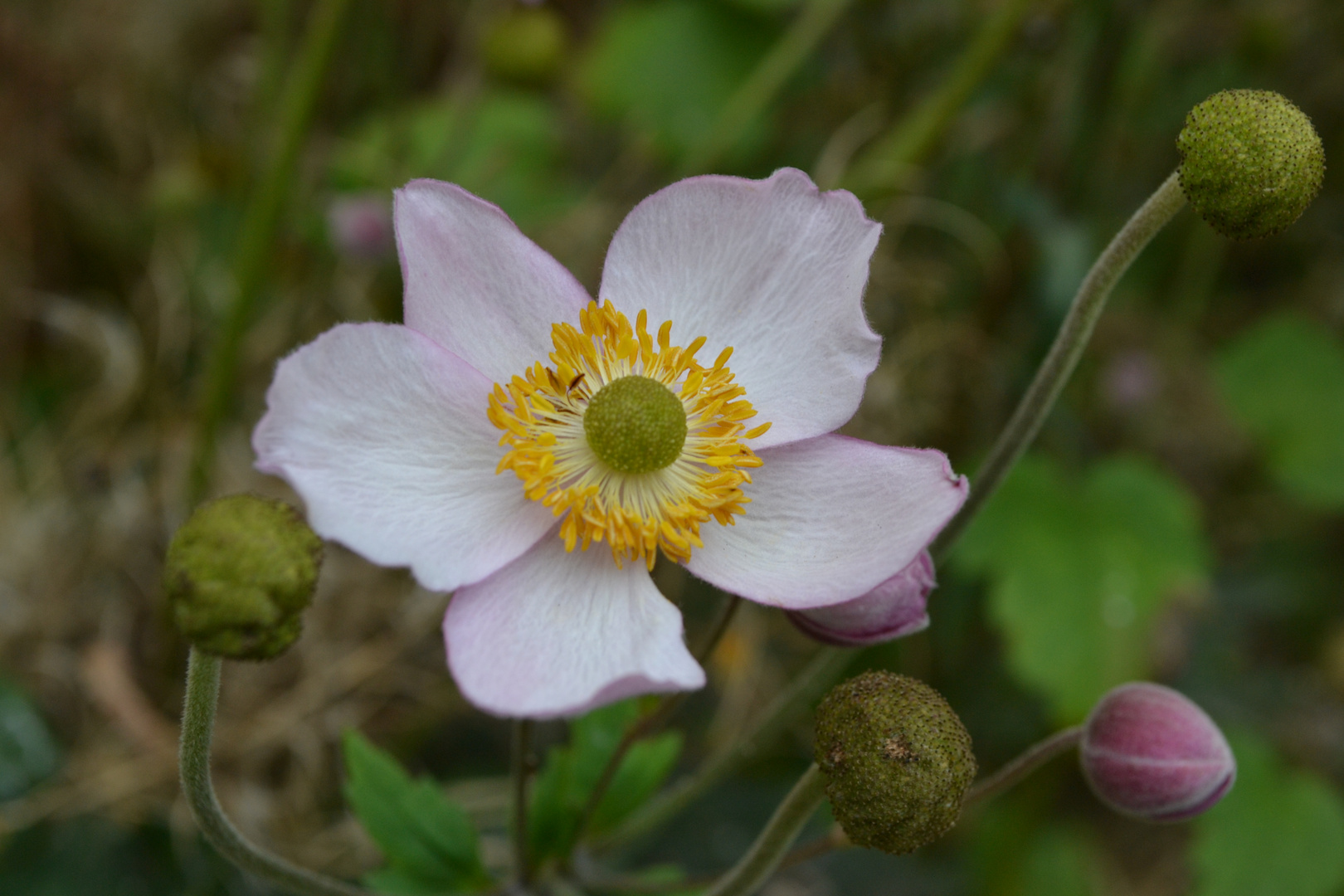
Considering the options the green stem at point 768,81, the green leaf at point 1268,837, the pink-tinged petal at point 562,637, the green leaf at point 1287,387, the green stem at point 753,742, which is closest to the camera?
the pink-tinged petal at point 562,637

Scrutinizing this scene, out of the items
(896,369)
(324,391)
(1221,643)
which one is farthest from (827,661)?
(1221,643)

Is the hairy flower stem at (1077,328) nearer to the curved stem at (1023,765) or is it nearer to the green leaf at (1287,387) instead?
the curved stem at (1023,765)

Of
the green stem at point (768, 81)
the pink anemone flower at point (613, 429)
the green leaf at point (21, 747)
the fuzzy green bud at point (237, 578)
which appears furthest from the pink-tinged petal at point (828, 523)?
the green leaf at point (21, 747)

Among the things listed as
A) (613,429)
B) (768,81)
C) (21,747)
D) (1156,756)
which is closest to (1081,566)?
(1156,756)

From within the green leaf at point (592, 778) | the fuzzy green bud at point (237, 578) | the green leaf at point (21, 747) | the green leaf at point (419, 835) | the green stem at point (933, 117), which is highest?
the green stem at point (933, 117)

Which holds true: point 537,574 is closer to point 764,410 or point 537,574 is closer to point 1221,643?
point 764,410

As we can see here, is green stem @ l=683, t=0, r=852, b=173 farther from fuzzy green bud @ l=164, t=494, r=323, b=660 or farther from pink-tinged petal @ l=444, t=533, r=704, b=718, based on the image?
fuzzy green bud @ l=164, t=494, r=323, b=660

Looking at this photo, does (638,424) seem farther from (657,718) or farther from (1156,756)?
(1156,756)
